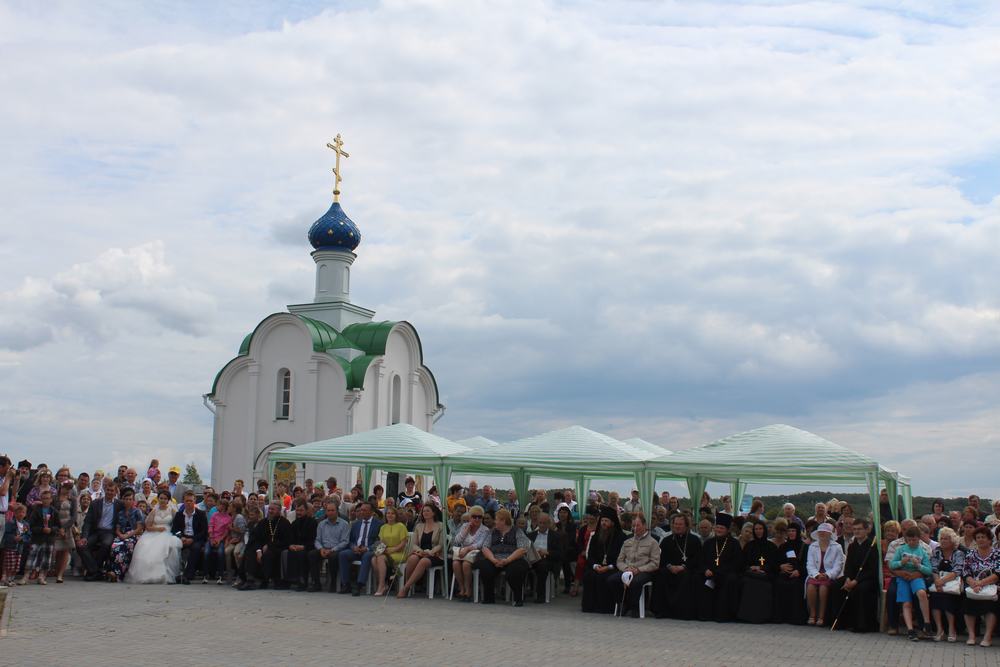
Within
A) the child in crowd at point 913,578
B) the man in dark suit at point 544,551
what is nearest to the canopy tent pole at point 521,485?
the man in dark suit at point 544,551

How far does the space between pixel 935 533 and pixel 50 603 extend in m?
11.2

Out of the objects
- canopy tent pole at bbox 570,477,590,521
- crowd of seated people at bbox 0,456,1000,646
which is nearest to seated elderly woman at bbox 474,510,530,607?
crowd of seated people at bbox 0,456,1000,646

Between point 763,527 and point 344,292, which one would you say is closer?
point 763,527

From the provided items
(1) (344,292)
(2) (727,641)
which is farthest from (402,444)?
(1) (344,292)

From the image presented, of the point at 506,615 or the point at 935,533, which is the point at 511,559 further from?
the point at 935,533

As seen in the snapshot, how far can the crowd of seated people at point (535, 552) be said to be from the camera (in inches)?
462

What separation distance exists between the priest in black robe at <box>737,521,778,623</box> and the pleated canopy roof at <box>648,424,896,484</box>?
1.05 m

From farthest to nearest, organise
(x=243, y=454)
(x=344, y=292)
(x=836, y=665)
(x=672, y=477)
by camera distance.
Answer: (x=344, y=292)
(x=243, y=454)
(x=672, y=477)
(x=836, y=665)

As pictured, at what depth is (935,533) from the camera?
13.7 metres

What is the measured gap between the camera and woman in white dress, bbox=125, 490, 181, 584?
15.7m

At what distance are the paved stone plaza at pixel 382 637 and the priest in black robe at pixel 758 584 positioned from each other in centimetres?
36

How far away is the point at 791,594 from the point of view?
41.1 feet

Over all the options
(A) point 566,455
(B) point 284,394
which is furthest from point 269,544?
(B) point 284,394

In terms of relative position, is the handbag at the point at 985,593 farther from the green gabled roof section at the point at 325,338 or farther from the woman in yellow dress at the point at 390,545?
the green gabled roof section at the point at 325,338
